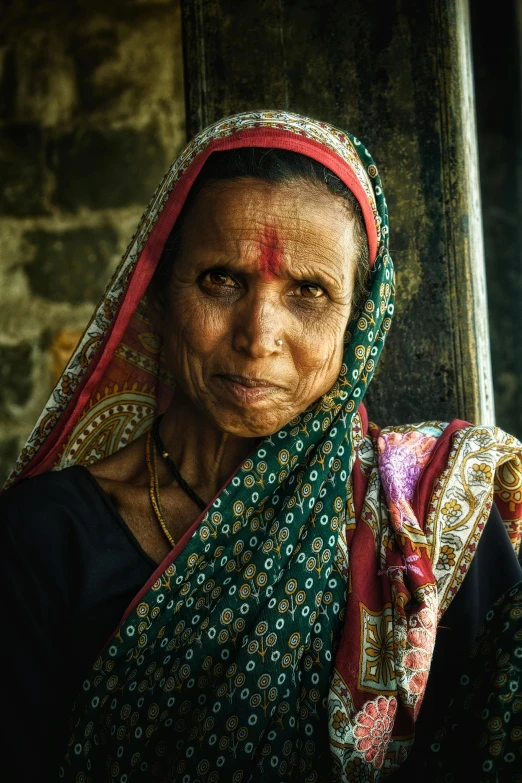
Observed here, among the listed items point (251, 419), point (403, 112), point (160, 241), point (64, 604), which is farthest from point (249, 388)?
point (403, 112)

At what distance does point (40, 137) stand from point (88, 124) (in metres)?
0.24

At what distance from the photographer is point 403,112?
218 cm

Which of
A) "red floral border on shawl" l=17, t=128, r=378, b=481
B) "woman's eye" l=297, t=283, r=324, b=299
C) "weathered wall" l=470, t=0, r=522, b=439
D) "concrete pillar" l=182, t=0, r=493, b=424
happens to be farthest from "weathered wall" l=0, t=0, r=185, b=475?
"woman's eye" l=297, t=283, r=324, b=299

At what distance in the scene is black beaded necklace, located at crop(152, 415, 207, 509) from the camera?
1.80 meters

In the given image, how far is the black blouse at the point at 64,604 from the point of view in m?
1.59

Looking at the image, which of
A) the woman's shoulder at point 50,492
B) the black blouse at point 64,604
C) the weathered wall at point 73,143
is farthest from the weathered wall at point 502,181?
the woman's shoulder at point 50,492

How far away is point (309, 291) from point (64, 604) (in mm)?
895

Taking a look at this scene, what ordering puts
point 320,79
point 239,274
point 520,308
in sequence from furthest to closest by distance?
point 520,308
point 320,79
point 239,274

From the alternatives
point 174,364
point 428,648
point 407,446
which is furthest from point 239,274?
point 428,648

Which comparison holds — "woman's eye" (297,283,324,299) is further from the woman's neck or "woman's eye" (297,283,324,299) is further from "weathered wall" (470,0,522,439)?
"weathered wall" (470,0,522,439)

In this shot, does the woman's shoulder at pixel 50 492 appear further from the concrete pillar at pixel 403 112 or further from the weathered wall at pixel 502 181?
the weathered wall at pixel 502 181

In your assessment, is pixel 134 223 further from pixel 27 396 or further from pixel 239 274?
pixel 239 274

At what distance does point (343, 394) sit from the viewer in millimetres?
1719

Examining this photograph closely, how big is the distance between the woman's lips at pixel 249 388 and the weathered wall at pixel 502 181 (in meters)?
2.16
